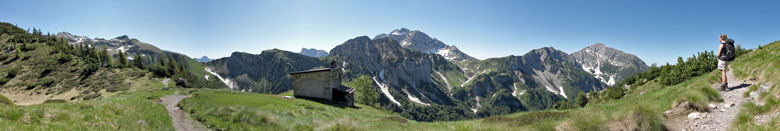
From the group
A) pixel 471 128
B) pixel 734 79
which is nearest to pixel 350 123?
pixel 471 128

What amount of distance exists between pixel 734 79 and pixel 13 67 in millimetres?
152740

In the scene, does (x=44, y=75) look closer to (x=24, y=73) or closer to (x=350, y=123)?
(x=24, y=73)

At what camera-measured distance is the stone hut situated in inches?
1658

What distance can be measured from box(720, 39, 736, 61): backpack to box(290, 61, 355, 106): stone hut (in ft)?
123

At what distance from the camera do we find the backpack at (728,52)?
42.7 feet

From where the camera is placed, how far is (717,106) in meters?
9.94

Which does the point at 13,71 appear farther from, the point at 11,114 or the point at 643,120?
the point at 643,120

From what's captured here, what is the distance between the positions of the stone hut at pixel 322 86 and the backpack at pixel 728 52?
37.4m

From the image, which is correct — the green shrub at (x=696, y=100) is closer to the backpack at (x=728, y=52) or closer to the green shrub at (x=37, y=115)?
the backpack at (x=728, y=52)

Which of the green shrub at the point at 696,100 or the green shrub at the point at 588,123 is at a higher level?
the green shrub at the point at 696,100

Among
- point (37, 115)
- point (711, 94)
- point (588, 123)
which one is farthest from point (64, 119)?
point (711, 94)

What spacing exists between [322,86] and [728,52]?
39473 millimetres

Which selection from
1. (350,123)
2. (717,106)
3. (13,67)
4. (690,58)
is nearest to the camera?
(717,106)

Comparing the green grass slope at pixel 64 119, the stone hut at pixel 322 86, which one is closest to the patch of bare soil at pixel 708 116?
the green grass slope at pixel 64 119
